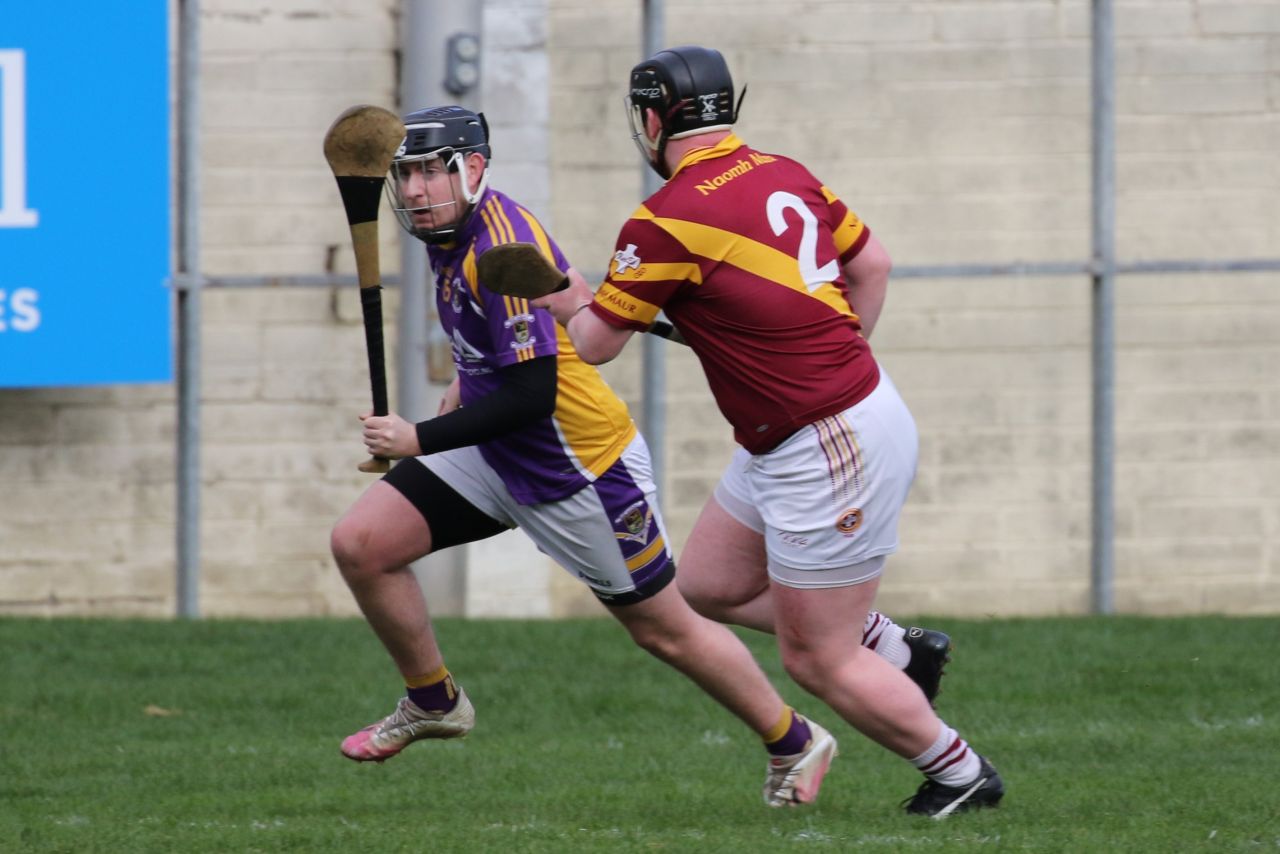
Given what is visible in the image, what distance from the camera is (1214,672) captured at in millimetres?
8547

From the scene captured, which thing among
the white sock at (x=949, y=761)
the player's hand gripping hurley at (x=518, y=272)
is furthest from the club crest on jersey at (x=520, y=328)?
the white sock at (x=949, y=761)

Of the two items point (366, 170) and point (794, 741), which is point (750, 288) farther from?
point (794, 741)

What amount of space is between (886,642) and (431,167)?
1.76 m

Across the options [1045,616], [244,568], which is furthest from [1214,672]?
[244,568]

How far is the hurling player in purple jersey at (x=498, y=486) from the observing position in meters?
5.34

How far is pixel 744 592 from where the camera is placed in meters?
5.56

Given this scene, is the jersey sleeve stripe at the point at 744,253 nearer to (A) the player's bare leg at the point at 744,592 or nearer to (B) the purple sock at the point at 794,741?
(A) the player's bare leg at the point at 744,592

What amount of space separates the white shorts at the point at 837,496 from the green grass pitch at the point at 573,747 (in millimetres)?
679

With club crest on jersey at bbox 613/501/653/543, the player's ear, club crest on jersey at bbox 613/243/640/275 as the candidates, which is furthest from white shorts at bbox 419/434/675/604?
club crest on jersey at bbox 613/243/640/275

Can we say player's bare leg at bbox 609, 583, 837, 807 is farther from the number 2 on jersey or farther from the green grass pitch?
the number 2 on jersey

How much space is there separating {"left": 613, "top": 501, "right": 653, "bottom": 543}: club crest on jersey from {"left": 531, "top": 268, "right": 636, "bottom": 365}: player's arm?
682mm

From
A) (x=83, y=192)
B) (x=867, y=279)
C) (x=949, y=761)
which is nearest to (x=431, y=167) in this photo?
(x=867, y=279)

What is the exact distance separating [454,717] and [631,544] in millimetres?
748

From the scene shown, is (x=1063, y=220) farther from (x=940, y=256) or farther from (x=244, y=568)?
(x=244, y=568)
